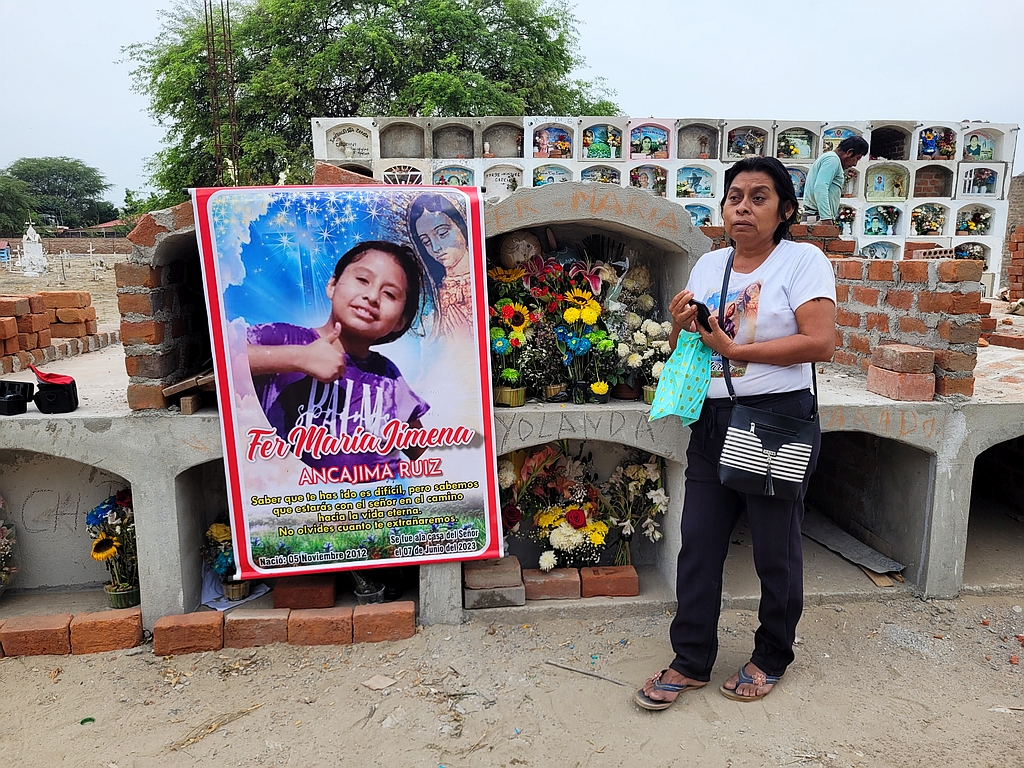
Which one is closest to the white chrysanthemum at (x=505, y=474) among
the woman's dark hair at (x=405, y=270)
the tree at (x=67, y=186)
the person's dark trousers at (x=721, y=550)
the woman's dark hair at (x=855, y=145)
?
the woman's dark hair at (x=405, y=270)

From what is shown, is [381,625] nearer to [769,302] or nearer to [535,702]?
[535,702]

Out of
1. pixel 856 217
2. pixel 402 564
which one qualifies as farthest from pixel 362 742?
pixel 856 217

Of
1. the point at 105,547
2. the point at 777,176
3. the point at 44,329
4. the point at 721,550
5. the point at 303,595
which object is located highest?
the point at 777,176

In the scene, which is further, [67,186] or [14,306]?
[67,186]

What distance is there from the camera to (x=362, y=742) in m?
3.01

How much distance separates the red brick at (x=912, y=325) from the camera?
161 inches

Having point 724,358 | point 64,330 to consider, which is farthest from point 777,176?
point 64,330

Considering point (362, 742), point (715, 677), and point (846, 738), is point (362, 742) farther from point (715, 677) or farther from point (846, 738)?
point (846, 738)

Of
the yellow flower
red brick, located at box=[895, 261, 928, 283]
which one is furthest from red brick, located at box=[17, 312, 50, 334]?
red brick, located at box=[895, 261, 928, 283]

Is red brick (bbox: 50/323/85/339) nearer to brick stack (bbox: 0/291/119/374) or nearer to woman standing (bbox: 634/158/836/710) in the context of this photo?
brick stack (bbox: 0/291/119/374)

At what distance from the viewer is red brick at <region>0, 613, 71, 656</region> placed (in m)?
Result: 3.67

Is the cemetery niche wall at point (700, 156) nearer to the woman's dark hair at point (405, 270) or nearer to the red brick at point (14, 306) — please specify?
the red brick at point (14, 306)

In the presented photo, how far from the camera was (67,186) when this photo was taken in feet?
136

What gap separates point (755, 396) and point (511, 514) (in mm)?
1855
